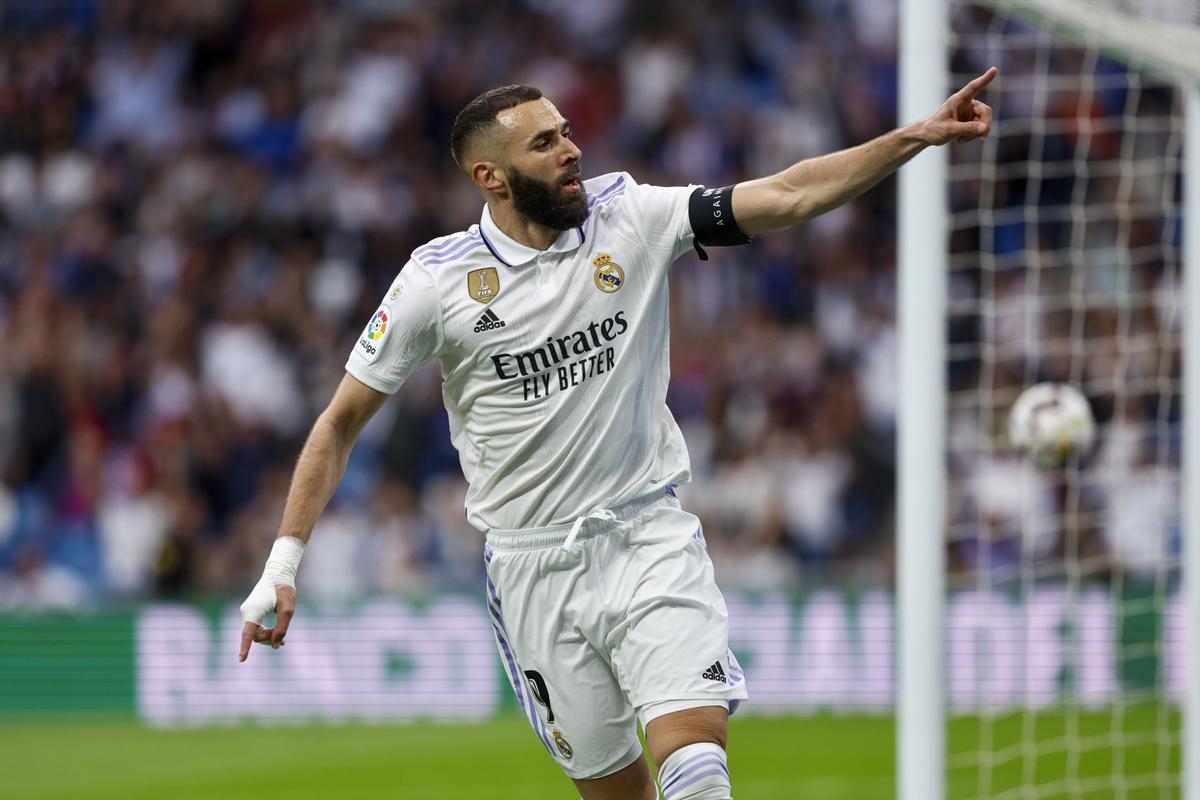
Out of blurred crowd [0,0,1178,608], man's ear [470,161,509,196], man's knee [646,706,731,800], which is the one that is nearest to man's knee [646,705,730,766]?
man's knee [646,706,731,800]

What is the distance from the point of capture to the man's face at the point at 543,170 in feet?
19.5

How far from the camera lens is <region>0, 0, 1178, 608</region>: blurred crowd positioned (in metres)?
16.0

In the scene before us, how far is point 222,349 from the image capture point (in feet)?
56.1

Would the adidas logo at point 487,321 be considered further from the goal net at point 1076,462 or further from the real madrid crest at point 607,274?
the goal net at point 1076,462

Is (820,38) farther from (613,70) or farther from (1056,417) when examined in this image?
(1056,417)

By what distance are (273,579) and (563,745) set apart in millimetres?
1161

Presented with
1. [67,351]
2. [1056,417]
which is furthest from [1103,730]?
[67,351]

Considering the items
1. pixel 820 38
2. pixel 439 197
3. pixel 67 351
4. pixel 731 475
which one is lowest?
pixel 731 475

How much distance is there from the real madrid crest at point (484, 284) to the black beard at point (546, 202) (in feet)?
0.72

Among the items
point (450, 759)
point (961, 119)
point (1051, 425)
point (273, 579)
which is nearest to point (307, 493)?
point (273, 579)

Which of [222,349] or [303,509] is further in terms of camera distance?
[222,349]

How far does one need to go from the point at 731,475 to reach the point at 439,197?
419 cm

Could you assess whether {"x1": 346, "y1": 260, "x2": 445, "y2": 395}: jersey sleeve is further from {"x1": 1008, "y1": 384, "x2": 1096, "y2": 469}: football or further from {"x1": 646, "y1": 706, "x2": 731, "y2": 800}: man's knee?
{"x1": 1008, "y1": 384, "x2": 1096, "y2": 469}: football

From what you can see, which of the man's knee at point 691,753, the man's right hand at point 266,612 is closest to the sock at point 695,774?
the man's knee at point 691,753
